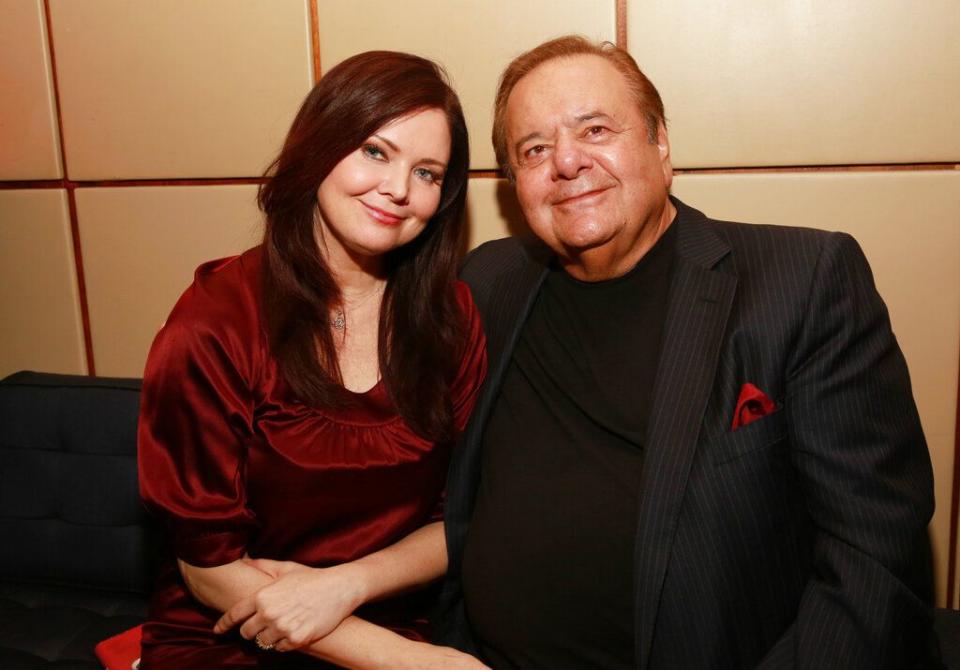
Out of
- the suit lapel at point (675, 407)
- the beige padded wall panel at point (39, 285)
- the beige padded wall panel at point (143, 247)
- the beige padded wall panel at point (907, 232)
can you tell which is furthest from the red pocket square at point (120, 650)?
the beige padded wall panel at point (907, 232)

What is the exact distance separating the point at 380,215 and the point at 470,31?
69cm

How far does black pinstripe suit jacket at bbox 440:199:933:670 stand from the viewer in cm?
122

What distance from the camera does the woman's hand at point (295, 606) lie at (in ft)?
4.28

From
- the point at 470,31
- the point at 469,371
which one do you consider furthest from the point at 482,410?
the point at 470,31

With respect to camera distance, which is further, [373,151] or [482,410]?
[482,410]

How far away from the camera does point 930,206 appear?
1.64 meters

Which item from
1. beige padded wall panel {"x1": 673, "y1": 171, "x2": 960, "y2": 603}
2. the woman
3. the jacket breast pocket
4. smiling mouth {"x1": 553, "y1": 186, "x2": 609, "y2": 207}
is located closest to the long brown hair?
the woman

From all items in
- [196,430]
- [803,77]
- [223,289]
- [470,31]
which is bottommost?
[196,430]

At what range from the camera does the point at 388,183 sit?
136 cm

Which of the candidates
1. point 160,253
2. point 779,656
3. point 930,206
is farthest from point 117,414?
point 930,206

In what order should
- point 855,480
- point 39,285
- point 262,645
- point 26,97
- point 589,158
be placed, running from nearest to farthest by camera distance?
point 855,480 < point 262,645 < point 589,158 < point 26,97 < point 39,285

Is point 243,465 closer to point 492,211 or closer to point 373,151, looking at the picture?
point 373,151

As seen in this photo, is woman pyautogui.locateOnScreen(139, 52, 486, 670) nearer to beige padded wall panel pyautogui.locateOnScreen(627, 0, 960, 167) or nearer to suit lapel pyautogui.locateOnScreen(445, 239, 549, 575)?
suit lapel pyautogui.locateOnScreen(445, 239, 549, 575)

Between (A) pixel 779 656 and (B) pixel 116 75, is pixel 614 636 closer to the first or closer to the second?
(A) pixel 779 656
